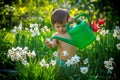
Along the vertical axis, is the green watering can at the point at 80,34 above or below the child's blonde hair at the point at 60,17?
below

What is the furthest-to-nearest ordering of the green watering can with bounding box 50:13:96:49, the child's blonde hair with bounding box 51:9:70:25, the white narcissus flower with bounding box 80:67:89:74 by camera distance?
the child's blonde hair with bounding box 51:9:70:25 → the green watering can with bounding box 50:13:96:49 → the white narcissus flower with bounding box 80:67:89:74

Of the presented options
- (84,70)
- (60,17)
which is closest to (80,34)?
(60,17)

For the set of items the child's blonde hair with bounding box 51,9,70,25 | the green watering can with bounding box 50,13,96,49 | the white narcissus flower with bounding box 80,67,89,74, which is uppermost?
the child's blonde hair with bounding box 51,9,70,25

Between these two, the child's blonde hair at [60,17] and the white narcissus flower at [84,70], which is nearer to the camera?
the white narcissus flower at [84,70]

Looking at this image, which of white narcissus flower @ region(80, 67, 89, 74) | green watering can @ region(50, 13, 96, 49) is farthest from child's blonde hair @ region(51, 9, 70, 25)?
white narcissus flower @ region(80, 67, 89, 74)

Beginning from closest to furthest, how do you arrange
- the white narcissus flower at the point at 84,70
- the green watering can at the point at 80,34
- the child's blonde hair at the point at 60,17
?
1. the white narcissus flower at the point at 84,70
2. the green watering can at the point at 80,34
3. the child's blonde hair at the point at 60,17

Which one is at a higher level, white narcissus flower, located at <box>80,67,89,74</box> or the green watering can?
the green watering can

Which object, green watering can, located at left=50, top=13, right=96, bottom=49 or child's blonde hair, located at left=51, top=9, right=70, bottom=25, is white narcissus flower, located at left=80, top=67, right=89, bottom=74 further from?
child's blonde hair, located at left=51, top=9, right=70, bottom=25

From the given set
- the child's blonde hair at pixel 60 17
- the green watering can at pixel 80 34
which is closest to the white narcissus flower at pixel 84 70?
the green watering can at pixel 80 34

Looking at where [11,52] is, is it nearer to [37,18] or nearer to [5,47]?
[5,47]

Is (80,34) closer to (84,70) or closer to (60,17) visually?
(60,17)

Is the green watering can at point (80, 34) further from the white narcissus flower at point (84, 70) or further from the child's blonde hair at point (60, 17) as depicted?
the white narcissus flower at point (84, 70)

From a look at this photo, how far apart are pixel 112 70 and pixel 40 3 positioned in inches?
156

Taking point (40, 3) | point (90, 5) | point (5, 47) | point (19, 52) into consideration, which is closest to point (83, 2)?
point (90, 5)
